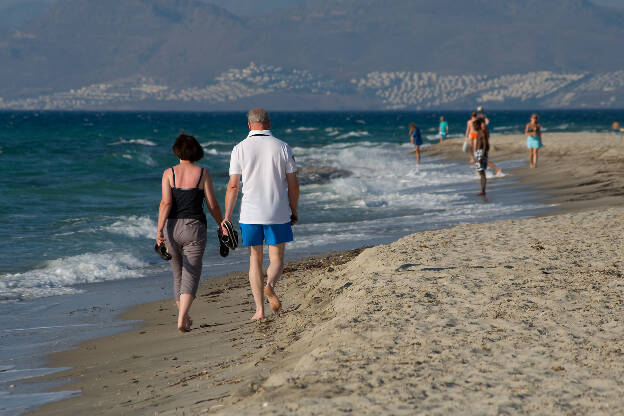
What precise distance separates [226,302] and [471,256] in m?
2.61

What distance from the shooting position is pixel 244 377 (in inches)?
192

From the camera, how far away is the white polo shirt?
19.8 feet

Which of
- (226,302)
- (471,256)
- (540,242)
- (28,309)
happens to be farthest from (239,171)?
(540,242)

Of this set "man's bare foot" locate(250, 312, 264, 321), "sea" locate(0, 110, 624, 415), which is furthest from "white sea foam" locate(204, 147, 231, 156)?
"man's bare foot" locate(250, 312, 264, 321)

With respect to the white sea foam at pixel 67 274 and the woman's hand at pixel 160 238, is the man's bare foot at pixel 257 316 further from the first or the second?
the white sea foam at pixel 67 274

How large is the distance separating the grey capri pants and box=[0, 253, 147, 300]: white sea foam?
3.51 metres

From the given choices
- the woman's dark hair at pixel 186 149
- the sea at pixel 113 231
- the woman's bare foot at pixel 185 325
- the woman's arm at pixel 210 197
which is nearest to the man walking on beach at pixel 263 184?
the woman's arm at pixel 210 197

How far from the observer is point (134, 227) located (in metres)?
14.6

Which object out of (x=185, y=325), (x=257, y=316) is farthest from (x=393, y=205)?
(x=185, y=325)

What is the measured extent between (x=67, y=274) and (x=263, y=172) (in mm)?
5376

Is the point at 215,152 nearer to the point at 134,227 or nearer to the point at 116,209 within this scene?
the point at 116,209

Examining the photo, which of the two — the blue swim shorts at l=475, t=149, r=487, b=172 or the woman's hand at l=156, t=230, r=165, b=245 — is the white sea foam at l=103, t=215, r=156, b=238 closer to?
the blue swim shorts at l=475, t=149, r=487, b=172

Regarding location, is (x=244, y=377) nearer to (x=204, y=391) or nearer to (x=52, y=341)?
(x=204, y=391)

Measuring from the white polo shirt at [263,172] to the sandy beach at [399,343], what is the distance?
930 mm
